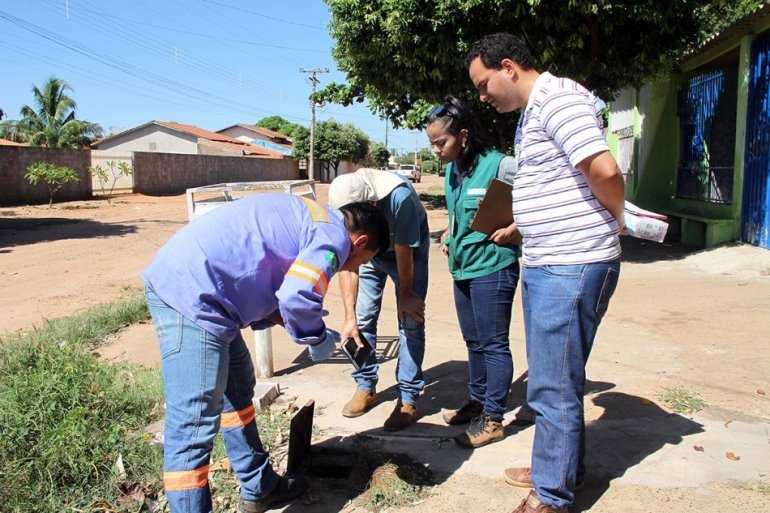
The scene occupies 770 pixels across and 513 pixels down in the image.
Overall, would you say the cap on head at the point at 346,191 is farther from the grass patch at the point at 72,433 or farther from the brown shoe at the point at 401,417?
the grass patch at the point at 72,433

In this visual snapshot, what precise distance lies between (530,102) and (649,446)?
189 centimetres

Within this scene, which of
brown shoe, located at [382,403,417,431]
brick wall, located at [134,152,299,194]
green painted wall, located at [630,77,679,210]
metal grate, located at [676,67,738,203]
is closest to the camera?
brown shoe, located at [382,403,417,431]

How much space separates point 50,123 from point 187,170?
622 inches

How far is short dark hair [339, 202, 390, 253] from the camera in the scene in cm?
237

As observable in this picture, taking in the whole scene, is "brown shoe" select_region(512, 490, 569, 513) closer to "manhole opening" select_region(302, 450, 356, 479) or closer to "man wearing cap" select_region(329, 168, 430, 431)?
"manhole opening" select_region(302, 450, 356, 479)

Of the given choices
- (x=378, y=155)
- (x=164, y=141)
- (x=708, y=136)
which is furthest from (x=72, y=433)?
(x=378, y=155)

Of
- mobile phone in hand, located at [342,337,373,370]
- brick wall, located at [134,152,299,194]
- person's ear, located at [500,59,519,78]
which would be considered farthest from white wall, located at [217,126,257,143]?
person's ear, located at [500,59,519,78]

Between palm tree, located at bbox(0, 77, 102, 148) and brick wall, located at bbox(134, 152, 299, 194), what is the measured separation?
11.9 metres

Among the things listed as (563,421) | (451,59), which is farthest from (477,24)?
(563,421)

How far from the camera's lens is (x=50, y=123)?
4141 centimetres

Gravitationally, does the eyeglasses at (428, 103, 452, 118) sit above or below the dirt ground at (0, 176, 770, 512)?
above

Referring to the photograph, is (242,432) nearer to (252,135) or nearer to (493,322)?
(493,322)

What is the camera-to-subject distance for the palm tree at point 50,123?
40594 millimetres

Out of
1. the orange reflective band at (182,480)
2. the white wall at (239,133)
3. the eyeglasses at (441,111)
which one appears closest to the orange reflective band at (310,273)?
the orange reflective band at (182,480)
